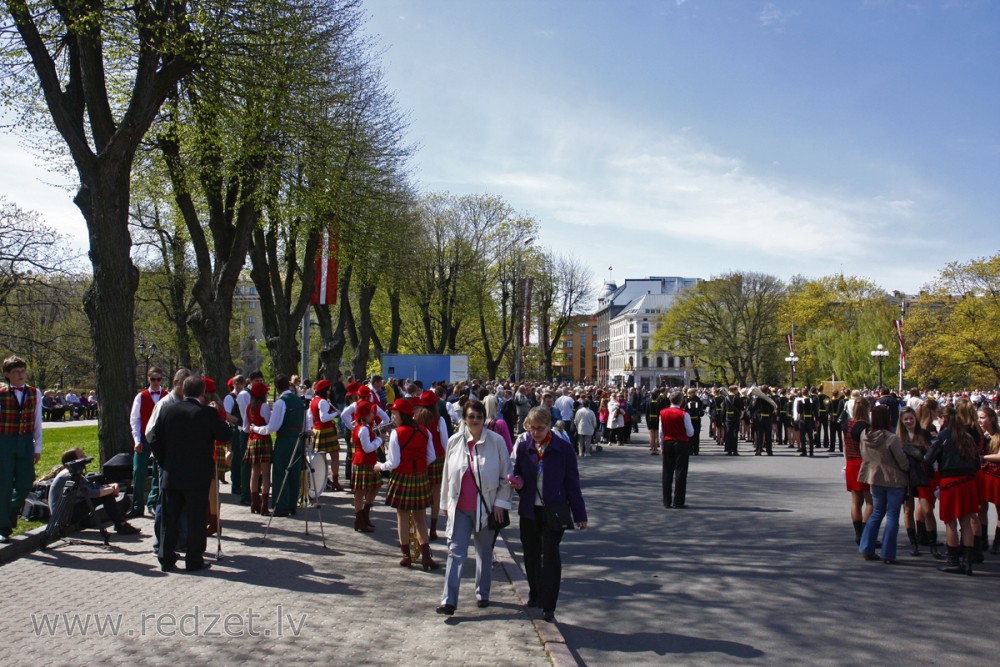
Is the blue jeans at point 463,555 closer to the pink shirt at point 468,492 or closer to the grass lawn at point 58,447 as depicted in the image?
the pink shirt at point 468,492

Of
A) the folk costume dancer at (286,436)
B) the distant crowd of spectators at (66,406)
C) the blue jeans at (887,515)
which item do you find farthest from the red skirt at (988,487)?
the distant crowd of spectators at (66,406)

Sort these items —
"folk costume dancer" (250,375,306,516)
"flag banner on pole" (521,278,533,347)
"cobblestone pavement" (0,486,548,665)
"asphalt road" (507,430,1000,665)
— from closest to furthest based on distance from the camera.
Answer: "cobblestone pavement" (0,486,548,665) → "asphalt road" (507,430,1000,665) → "folk costume dancer" (250,375,306,516) → "flag banner on pole" (521,278,533,347)

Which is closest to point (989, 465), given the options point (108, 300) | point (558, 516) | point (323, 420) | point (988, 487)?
point (988, 487)

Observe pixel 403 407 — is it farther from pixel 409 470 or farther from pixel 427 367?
pixel 427 367

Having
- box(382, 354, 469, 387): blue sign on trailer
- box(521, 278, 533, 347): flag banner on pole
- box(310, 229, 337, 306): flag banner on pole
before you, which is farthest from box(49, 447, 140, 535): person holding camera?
box(521, 278, 533, 347): flag banner on pole

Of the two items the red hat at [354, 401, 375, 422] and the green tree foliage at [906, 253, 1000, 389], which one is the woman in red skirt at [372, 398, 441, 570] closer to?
the red hat at [354, 401, 375, 422]

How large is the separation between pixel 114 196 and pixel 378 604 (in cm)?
776

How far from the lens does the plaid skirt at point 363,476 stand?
983cm

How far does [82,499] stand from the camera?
29.8 ft

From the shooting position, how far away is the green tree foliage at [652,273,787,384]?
72938 mm

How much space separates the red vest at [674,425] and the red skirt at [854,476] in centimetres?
289

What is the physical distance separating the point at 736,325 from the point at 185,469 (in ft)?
233

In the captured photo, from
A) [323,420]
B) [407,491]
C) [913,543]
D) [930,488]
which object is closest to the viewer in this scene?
[407,491]

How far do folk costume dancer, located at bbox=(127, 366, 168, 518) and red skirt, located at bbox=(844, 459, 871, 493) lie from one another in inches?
342
